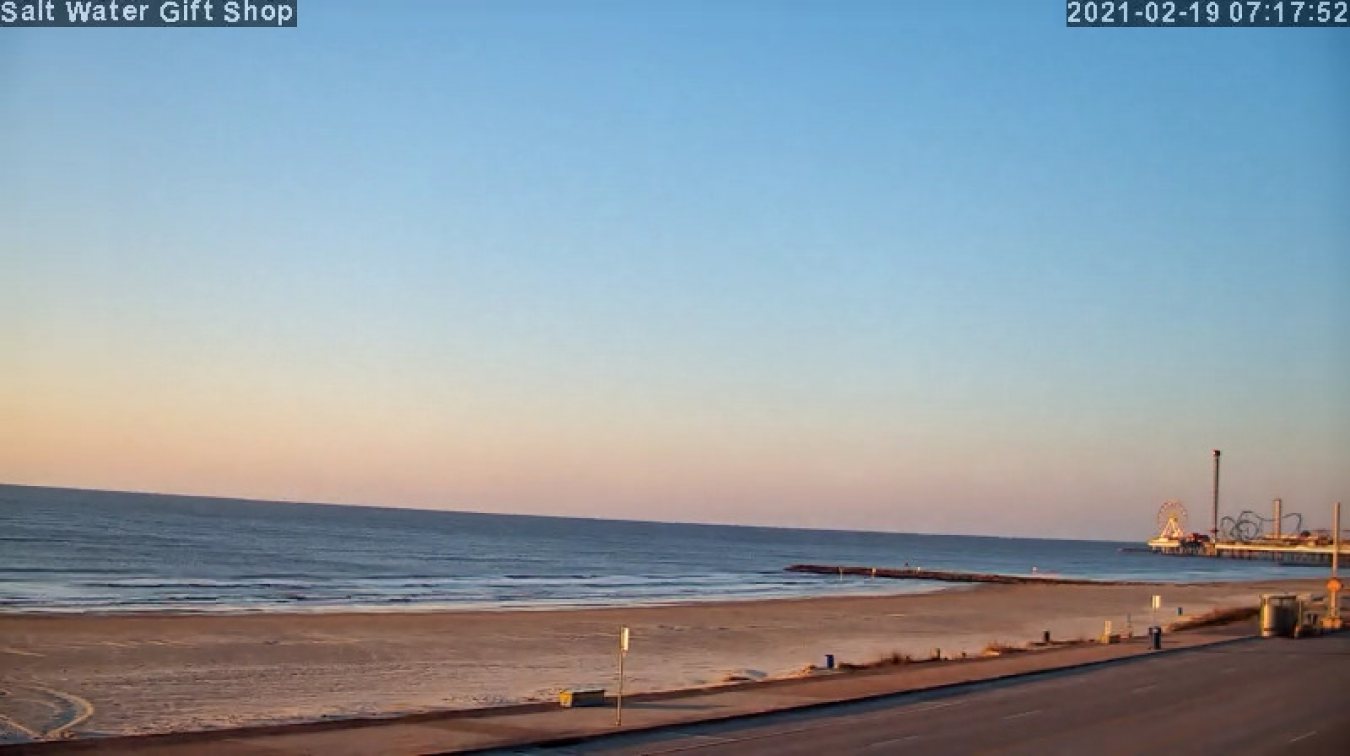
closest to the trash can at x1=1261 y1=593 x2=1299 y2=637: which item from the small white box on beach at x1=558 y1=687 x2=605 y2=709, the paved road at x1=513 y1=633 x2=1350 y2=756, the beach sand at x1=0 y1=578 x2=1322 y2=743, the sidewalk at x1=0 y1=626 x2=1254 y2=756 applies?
the beach sand at x1=0 y1=578 x2=1322 y2=743

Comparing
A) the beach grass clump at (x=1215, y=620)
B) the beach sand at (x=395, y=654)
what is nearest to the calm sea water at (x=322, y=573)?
the beach sand at (x=395, y=654)

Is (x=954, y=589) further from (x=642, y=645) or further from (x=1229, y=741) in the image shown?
(x=1229, y=741)

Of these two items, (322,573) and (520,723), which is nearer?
A: (520,723)

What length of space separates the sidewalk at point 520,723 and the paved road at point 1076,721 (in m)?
0.72

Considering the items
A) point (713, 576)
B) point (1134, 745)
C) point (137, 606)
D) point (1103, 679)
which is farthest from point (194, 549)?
point (1134, 745)

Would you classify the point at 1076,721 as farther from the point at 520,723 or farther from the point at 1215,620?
the point at 1215,620

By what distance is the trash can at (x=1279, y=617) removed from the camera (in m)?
43.3

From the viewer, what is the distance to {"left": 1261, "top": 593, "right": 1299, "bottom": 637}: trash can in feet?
Result: 142

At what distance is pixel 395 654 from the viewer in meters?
36.2

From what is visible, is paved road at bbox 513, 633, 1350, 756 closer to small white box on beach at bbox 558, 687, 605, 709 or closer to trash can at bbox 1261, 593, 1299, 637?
small white box on beach at bbox 558, 687, 605, 709

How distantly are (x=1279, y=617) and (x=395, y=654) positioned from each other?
30152 mm

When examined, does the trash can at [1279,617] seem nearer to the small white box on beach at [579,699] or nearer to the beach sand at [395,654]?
the beach sand at [395,654]

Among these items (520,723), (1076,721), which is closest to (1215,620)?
(1076,721)

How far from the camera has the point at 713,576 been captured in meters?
102
